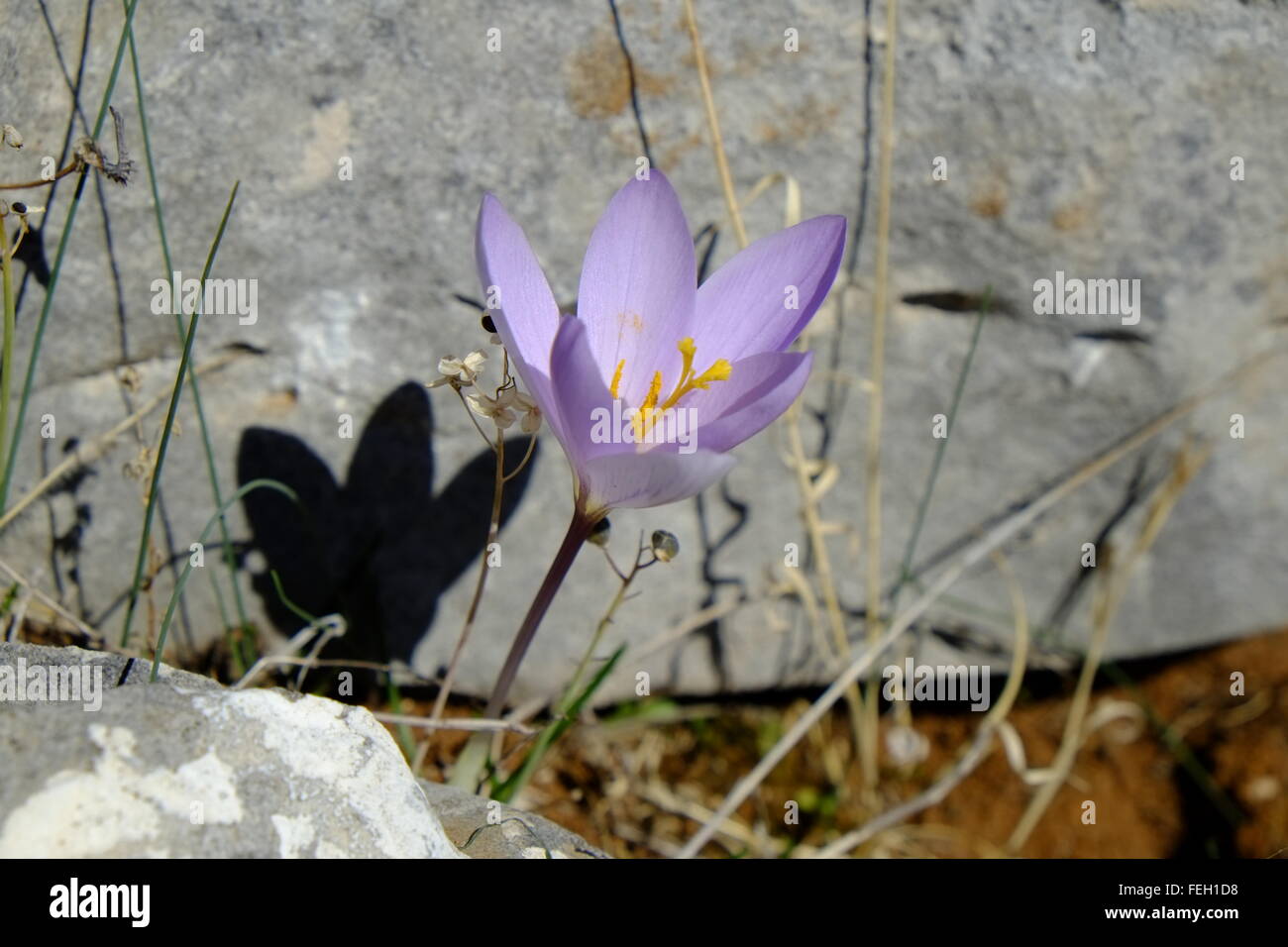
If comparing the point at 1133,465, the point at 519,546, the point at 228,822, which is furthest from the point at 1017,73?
the point at 228,822

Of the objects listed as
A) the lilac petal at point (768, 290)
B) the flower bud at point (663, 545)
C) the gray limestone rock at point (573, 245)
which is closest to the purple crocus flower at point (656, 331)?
the lilac petal at point (768, 290)

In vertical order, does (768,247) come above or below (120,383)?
above

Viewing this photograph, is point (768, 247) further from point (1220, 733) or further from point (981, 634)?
point (1220, 733)

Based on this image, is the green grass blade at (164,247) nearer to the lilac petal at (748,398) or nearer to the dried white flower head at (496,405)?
the dried white flower head at (496,405)

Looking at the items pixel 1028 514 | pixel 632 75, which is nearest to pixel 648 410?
pixel 632 75

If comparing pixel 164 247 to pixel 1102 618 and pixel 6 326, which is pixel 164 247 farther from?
pixel 1102 618

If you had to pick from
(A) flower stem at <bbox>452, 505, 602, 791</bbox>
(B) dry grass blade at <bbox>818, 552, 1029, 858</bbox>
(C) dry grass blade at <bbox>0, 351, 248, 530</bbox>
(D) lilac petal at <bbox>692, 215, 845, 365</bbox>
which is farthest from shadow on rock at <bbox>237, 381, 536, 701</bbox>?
(B) dry grass blade at <bbox>818, 552, 1029, 858</bbox>

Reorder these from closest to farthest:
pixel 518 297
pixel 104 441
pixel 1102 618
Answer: pixel 518 297 → pixel 104 441 → pixel 1102 618
